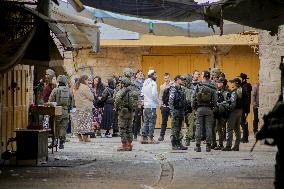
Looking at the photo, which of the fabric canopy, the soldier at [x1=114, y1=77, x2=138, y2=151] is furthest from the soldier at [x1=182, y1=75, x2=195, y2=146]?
the fabric canopy

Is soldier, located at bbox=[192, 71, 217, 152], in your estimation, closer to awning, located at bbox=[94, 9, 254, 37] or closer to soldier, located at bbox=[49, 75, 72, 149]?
awning, located at bbox=[94, 9, 254, 37]

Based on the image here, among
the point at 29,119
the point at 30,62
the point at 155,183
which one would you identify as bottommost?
the point at 155,183

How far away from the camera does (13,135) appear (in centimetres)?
1642

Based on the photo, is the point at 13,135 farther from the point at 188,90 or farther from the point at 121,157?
the point at 188,90

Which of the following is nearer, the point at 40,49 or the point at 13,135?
the point at 40,49

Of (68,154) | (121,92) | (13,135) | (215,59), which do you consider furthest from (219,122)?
(215,59)

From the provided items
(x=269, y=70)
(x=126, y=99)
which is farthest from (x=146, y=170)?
(x=269, y=70)

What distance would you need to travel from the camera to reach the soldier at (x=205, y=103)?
17312 mm

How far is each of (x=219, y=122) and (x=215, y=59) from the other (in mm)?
10081

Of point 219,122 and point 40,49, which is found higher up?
point 40,49

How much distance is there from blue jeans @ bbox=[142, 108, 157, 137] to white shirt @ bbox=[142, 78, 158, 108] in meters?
0.16

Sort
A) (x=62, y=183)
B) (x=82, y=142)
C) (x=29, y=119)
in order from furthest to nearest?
(x=82, y=142)
(x=29, y=119)
(x=62, y=183)

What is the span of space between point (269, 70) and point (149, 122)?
12.9 ft

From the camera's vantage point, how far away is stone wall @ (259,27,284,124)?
803 inches
